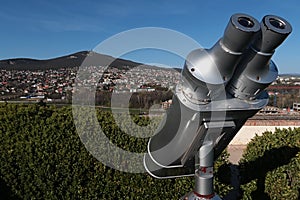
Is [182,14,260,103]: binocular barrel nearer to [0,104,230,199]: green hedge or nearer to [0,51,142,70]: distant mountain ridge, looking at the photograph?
[0,51,142,70]: distant mountain ridge

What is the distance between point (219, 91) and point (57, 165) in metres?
2.33

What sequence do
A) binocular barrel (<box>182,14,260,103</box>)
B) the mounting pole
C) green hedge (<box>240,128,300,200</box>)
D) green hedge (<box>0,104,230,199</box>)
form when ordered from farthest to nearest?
green hedge (<box>240,128,300,200</box>)
green hedge (<box>0,104,230,199</box>)
the mounting pole
binocular barrel (<box>182,14,260,103</box>)

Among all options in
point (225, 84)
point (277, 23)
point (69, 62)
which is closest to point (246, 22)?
point (277, 23)

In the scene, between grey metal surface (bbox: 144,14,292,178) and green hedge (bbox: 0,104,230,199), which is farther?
green hedge (bbox: 0,104,230,199)

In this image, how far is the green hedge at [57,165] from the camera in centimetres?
344

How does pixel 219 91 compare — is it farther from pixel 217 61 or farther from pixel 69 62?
pixel 69 62

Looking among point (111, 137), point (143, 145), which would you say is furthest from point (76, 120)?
point (143, 145)

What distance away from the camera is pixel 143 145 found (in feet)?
11.6

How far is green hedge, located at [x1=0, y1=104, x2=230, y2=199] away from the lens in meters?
3.44

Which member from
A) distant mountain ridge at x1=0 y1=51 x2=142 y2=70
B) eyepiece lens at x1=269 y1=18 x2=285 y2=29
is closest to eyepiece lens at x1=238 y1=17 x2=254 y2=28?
eyepiece lens at x1=269 y1=18 x2=285 y2=29

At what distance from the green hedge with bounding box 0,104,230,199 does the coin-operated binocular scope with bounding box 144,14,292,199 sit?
4.69 ft

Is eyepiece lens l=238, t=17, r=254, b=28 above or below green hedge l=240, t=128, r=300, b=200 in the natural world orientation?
above

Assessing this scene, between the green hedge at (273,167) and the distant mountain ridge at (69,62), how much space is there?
262 centimetres

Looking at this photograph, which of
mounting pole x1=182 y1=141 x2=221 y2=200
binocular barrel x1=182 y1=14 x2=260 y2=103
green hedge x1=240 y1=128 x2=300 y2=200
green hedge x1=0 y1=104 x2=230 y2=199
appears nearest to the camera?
binocular barrel x1=182 y1=14 x2=260 y2=103
